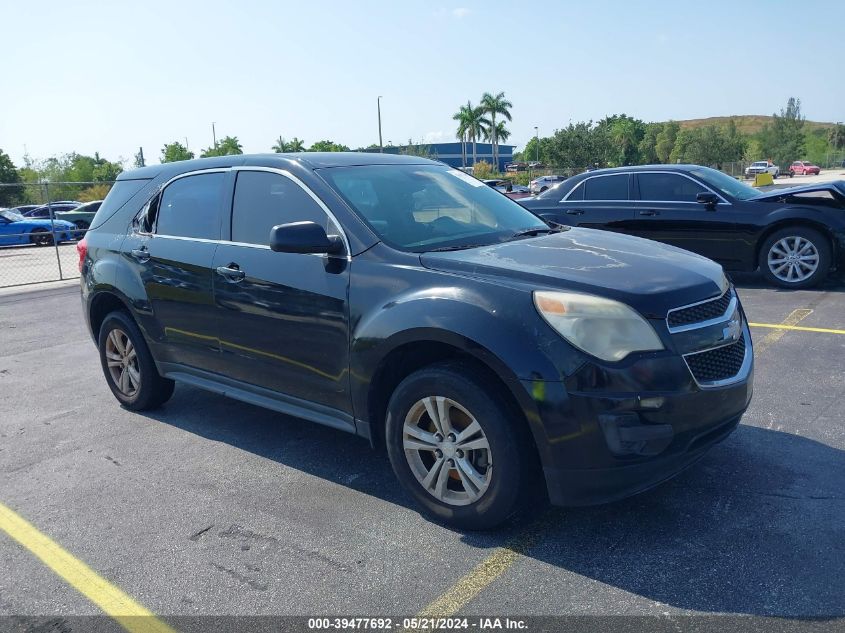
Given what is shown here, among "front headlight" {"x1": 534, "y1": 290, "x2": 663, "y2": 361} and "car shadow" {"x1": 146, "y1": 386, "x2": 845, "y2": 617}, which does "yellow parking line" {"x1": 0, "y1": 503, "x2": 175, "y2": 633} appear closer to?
"car shadow" {"x1": 146, "y1": 386, "x2": 845, "y2": 617}

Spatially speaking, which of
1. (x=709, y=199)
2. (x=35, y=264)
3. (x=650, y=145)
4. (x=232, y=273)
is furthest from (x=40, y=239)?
(x=650, y=145)

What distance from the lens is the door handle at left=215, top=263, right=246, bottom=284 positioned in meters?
4.14

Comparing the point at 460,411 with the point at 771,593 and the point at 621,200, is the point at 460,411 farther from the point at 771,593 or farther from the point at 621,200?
the point at 621,200

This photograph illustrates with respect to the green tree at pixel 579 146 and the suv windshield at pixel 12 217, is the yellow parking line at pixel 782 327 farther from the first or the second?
the green tree at pixel 579 146

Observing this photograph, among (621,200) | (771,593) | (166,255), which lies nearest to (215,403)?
(166,255)

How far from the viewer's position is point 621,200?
975 cm

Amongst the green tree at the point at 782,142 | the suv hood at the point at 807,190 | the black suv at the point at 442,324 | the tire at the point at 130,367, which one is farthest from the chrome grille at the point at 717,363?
the green tree at the point at 782,142

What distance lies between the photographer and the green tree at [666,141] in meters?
94.9

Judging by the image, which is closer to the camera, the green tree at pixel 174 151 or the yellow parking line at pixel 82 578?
the yellow parking line at pixel 82 578

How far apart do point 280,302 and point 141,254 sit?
1.56m

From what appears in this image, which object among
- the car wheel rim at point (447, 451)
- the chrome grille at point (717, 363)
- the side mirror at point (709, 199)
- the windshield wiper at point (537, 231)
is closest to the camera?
the chrome grille at point (717, 363)

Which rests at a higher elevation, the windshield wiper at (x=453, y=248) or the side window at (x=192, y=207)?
the side window at (x=192, y=207)

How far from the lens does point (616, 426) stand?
2.85 m

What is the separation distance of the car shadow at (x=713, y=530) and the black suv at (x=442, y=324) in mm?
286
